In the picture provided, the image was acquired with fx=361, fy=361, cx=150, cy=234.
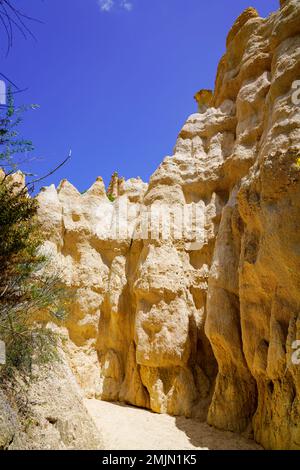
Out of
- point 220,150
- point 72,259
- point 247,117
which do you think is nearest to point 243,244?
point 247,117

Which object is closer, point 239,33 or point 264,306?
point 264,306

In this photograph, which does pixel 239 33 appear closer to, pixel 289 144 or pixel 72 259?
pixel 289 144

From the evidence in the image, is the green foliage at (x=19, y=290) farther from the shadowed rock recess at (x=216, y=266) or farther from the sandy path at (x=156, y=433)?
the shadowed rock recess at (x=216, y=266)

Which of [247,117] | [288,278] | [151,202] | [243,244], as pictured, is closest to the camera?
[288,278]

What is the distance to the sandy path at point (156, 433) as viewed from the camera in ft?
22.1

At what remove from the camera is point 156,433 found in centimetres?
755

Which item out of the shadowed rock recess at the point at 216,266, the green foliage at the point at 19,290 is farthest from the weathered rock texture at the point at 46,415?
the shadowed rock recess at the point at 216,266

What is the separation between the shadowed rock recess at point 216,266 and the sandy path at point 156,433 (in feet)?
1.12

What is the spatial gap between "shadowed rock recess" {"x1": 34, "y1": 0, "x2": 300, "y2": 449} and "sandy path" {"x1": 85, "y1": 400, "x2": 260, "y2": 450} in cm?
34

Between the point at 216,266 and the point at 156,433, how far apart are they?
3.82 m

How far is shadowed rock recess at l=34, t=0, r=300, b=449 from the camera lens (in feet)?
20.8

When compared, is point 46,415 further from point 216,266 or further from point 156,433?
point 216,266

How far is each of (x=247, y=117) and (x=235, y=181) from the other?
1.67m

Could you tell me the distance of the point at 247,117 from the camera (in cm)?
912
